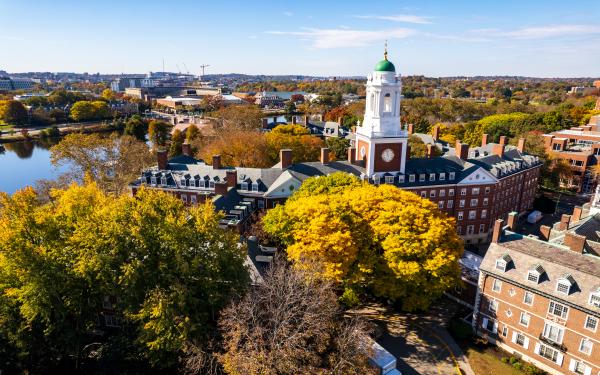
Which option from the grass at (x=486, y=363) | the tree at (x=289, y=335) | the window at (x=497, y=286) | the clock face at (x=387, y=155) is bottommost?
the grass at (x=486, y=363)

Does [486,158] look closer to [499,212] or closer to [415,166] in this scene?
[499,212]

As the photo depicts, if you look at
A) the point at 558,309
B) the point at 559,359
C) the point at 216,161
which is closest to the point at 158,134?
the point at 216,161

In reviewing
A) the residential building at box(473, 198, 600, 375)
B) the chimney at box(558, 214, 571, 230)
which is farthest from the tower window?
the chimney at box(558, 214, 571, 230)

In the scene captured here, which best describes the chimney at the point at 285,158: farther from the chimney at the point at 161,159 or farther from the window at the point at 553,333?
the window at the point at 553,333

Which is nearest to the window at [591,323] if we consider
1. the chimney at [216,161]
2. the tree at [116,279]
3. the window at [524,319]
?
the window at [524,319]

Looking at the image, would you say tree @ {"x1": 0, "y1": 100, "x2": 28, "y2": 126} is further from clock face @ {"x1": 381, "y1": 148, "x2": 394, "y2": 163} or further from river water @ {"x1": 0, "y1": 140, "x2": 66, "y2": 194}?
clock face @ {"x1": 381, "y1": 148, "x2": 394, "y2": 163}

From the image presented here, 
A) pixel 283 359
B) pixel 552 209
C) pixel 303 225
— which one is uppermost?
pixel 303 225

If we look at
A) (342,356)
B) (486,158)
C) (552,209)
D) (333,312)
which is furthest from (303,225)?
(552,209)
